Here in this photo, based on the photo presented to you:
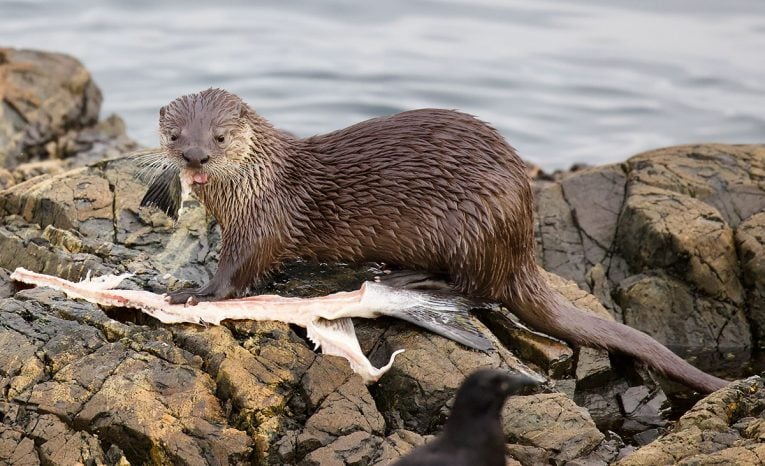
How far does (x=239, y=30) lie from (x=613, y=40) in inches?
164

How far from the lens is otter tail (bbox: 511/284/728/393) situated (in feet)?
17.1

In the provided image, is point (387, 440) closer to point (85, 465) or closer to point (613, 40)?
point (85, 465)

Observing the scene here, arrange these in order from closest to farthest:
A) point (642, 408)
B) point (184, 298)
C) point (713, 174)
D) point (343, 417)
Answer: point (343, 417) < point (184, 298) < point (642, 408) < point (713, 174)

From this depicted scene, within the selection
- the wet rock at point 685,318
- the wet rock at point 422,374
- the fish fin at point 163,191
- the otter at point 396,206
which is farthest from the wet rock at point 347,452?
the wet rock at point 685,318

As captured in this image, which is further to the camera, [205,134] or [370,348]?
[205,134]

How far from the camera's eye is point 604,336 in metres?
5.23

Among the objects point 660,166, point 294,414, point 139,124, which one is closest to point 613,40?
point 139,124

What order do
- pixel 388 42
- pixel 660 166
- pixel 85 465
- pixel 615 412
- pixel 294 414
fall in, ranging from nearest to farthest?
1. pixel 85 465
2. pixel 294 414
3. pixel 615 412
4. pixel 660 166
5. pixel 388 42

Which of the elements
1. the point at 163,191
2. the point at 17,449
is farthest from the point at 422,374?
the point at 163,191

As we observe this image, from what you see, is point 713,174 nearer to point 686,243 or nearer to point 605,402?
point 686,243

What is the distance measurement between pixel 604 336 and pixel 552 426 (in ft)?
2.71

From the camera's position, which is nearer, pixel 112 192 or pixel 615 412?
pixel 615 412

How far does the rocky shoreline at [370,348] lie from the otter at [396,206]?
0.13 metres

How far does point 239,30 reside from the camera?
45.6 feet
